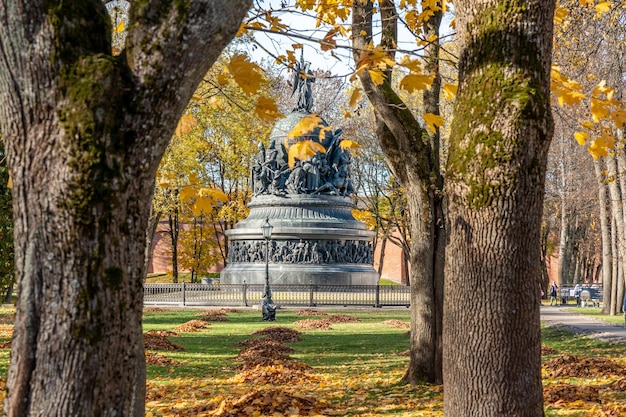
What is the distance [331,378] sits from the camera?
10617 millimetres

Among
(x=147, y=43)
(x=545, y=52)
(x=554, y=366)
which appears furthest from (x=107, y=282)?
(x=554, y=366)

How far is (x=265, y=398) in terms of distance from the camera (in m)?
7.64

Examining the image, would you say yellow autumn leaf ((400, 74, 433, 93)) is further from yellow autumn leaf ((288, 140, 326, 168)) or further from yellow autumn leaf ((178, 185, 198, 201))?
yellow autumn leaf ((178, 185, 198, 201))

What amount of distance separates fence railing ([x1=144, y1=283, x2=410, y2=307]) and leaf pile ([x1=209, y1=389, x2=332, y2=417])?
20356 mm

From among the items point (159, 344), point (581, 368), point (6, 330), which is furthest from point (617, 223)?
point (6, 330)

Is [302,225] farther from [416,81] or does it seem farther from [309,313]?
[416,81]

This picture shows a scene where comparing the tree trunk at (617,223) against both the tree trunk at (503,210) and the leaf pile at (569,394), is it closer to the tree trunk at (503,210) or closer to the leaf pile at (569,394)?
the leaf pile at (569,394)

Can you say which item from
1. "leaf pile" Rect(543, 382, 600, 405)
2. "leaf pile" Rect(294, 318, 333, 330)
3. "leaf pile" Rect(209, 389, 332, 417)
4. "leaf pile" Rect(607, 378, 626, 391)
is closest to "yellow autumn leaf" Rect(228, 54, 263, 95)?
"leaf pile" Rect(209, 389, 332, 417)

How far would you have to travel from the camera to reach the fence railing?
29047mm

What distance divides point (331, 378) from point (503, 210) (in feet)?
20.2

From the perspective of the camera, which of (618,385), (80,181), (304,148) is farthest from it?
(618,385)

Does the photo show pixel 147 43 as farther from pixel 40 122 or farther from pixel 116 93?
pixel 40 122

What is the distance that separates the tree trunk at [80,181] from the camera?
3.16m

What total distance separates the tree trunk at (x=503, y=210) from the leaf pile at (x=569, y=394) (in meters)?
3.37
